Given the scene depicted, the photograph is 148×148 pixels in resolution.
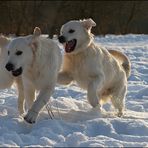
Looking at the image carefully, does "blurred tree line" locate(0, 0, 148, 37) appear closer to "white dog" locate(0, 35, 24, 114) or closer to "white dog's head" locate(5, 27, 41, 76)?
"white dog" locate(0, 35, 24, 114)

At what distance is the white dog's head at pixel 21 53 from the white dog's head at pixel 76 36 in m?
0.67

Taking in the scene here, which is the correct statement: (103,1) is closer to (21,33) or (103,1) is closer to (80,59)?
(21,33)

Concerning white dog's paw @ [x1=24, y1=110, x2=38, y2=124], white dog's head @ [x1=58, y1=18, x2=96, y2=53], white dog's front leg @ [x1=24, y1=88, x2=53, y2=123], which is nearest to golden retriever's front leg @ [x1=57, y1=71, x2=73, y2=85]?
white dog's head @ [x1=58, y1=18, x2=96, y2=53]

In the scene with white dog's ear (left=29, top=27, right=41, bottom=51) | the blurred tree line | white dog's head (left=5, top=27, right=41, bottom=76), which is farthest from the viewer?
the blurred tree line

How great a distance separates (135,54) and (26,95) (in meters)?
8.48

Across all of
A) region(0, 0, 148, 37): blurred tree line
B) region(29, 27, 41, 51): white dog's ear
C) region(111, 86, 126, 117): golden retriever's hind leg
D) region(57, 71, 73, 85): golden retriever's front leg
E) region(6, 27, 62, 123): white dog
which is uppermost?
region(29, 27, 41, 51): white dog's ear

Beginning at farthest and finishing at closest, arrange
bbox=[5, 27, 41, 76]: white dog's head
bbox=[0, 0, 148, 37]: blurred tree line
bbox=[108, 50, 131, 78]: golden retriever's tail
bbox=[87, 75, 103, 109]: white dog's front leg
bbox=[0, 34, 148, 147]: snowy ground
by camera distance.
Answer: bbox=[0, 0, 148, 37]: blurred tree line < bbox=[108, 50, 131, 78]: golden retriever's tail < bbox=[87, 75, 103, 109]: white dog's front leg < bbox=[5, 27, 41, 76]: white dog's head < bbox=[0, 34, 148, 147]: snowy ground

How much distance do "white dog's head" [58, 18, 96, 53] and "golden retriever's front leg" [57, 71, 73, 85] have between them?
31 centimetres

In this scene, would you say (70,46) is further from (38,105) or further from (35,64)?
(38,105)

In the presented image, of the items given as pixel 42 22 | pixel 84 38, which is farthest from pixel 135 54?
pixel 42 22

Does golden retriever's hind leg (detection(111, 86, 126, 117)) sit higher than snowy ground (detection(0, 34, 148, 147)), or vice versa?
snowy ground (detection(0, 34, 148, 147))

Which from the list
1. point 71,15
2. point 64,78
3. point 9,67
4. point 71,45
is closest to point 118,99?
point 64,78

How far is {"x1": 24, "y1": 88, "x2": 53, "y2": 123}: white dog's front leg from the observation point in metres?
5.48

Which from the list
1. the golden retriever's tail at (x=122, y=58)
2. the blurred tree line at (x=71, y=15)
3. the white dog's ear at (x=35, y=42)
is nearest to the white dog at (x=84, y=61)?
the white dog's ear at (x=35, y=42)
